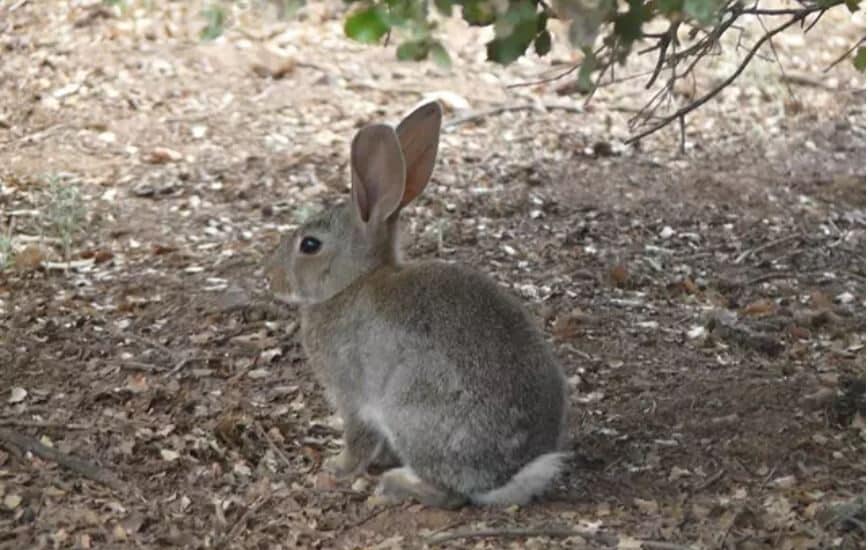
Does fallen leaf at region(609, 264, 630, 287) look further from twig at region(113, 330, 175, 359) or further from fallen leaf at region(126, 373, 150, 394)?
fallen leaf at region(126, 373, 150, 394)

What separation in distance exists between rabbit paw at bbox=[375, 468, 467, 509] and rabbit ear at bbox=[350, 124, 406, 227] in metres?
0.94

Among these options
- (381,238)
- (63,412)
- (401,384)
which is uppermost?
(381,238)

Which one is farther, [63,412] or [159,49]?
[159,49]

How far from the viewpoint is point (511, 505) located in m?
5.39

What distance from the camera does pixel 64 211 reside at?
8125mm

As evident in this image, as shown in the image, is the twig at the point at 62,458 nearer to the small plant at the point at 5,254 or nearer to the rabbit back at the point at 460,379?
the rabbit back at the point at 460,379

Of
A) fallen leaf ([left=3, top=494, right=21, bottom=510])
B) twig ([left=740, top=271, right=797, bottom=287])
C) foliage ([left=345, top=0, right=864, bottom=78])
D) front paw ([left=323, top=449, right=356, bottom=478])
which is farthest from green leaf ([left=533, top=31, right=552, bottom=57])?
twig ([left=740, top=271, right=797, bottom=287])

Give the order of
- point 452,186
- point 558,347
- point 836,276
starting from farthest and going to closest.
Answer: point 452,186 → point 836,276 → point 558,347

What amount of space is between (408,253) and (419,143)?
2237 millimetres

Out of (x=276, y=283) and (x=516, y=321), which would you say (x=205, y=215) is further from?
(x=516, y=321)

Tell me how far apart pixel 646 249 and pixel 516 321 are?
2.79 metres

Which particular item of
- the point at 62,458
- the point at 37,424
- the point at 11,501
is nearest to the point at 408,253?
the point at 37,424

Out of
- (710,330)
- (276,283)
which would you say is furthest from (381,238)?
(710,330)

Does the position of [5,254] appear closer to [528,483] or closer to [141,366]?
[141,366]
